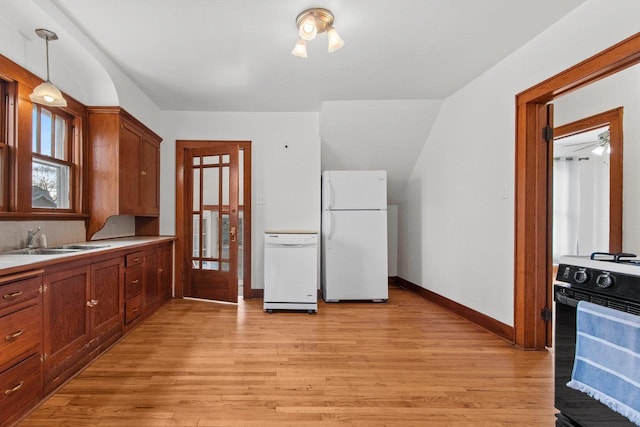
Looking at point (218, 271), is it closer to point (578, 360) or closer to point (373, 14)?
point (373, 14)

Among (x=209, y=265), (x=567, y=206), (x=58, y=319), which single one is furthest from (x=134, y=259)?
(x=567, y=206)

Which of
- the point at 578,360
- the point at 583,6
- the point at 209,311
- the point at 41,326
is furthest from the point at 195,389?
the point at 583,6

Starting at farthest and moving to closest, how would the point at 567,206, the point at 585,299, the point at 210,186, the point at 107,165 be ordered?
the point at 567,206
the point at 210,186
the point at 107,165
the point at 585,299

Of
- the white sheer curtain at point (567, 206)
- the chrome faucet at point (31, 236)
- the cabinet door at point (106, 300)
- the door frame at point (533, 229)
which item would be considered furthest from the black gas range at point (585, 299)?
the white sheer curtain at point (567, 206)

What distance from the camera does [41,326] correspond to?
1.73 meters

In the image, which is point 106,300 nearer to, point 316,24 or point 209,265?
point 209,265

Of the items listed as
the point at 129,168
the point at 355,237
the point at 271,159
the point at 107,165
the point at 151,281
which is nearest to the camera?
the point at 107,165

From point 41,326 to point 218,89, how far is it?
2546mm

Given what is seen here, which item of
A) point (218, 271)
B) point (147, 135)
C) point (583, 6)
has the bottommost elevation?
point (218, 271)

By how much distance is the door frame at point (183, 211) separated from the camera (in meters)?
3.95

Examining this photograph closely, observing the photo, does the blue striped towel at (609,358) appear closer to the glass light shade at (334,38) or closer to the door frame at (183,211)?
the glass light shade at (334,38)

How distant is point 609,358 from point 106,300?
297cm

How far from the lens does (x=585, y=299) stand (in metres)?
1.30

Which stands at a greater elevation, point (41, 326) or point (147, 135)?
point (147, 135)
